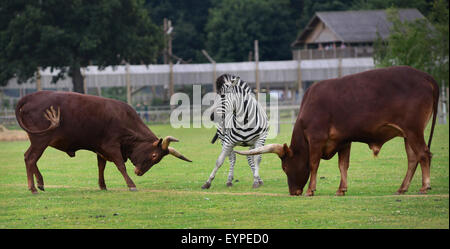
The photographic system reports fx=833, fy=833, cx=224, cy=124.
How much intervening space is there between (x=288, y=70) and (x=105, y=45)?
42.2ft

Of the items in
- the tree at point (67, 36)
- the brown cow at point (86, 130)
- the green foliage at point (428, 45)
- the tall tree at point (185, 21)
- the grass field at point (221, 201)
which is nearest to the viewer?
the grass field at point (221, 201)

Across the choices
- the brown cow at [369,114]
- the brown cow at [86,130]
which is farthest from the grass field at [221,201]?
the brown cow at [369,114]

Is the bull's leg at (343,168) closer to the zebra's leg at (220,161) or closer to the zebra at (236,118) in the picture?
the zebra at (236,118)

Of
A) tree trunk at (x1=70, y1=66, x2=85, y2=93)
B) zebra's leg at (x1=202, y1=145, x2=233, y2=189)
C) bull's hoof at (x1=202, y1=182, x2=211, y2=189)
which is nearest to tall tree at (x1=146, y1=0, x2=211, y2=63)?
tree trunk at (x1=70, y1=66, x2=85, y2=93)

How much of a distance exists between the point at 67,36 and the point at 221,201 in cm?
3357

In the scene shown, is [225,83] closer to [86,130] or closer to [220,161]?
[220,161]

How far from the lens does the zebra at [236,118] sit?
17328mm

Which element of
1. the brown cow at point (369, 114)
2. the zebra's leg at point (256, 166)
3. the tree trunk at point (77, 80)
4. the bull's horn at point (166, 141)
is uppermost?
the brown cow at point (369, 114)

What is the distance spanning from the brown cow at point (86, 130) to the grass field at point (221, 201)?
2.35 ft

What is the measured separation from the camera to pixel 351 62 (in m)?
56.1

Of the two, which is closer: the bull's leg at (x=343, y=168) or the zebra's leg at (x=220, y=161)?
the bull's leg at (x=343, y=168)

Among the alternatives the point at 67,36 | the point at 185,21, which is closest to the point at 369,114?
the point at 67,36
